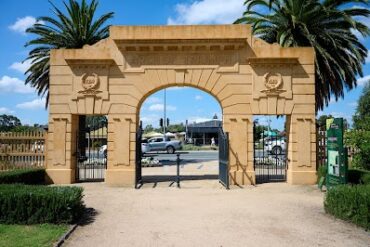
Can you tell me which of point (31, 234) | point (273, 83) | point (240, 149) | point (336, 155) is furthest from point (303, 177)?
point (31, 234)

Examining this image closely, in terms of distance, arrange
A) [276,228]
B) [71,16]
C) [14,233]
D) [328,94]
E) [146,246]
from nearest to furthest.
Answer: [146,246]
[14,233]
[276,228]
[328,94]
[71,16]

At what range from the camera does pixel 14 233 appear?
297 inches

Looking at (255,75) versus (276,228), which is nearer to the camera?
(276,228)

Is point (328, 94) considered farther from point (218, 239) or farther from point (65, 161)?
point (218, 239)

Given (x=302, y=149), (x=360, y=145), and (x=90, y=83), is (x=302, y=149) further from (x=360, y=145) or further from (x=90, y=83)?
(x=90, y=83)

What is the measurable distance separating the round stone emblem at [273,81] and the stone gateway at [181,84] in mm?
37

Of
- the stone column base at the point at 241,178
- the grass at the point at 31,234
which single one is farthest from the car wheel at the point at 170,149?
the grass at the point at 31,234

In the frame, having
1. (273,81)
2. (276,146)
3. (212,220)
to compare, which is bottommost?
(212,220)

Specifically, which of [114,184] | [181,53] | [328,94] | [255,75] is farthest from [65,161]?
[328,94]

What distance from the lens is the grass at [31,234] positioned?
271 inches

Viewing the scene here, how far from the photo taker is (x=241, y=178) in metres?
14.9

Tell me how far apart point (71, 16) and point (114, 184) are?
13077 mm

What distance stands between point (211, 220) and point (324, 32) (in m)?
14.7

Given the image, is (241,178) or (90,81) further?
(90,81)
